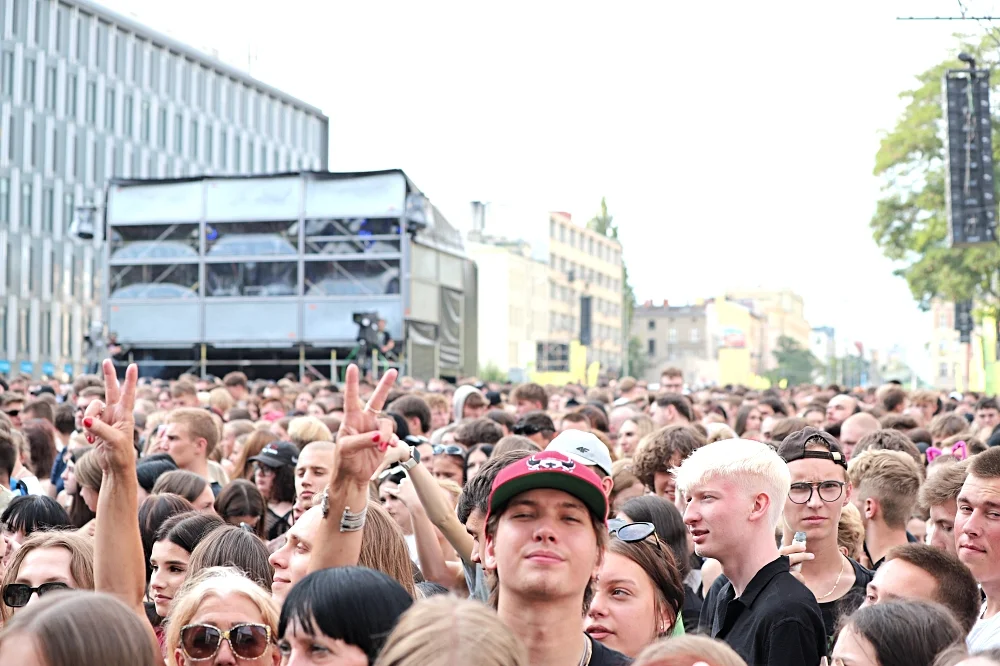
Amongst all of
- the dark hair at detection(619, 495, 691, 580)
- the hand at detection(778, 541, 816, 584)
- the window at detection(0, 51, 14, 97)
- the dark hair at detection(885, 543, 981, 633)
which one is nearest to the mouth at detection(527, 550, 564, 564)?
the hand at detection(778, 541, 816, 584)

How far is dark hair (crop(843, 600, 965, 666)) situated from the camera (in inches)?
145

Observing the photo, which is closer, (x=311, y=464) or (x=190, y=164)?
(x=311, y=464)

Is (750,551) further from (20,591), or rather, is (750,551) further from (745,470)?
(20,591)

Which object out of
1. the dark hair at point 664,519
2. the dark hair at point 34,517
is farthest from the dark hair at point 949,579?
the dark hair at point 34,517

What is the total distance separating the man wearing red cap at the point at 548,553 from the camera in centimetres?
345

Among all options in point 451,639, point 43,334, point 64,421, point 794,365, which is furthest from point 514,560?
point 794,365

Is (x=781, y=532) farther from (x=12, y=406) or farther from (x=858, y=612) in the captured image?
(x=12, y=406)

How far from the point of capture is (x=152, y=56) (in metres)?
77.6

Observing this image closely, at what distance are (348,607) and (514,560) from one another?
0.56 meters

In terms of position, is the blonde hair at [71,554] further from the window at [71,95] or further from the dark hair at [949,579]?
the window at [71,95]

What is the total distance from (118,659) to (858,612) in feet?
6.84

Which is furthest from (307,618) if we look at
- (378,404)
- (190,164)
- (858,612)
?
(190,164)

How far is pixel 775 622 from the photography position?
13.5ft

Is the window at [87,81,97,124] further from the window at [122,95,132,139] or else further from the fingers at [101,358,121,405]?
the fingers at [101,358,121,405]
